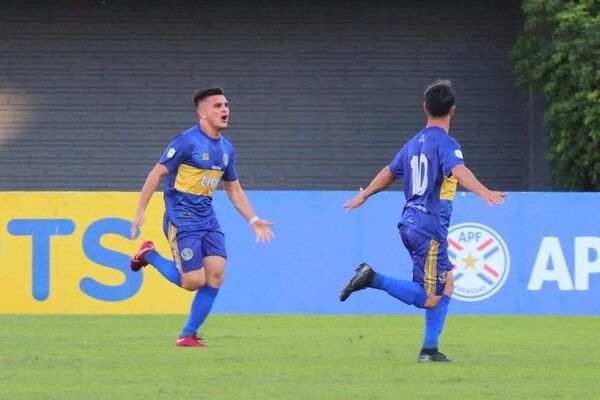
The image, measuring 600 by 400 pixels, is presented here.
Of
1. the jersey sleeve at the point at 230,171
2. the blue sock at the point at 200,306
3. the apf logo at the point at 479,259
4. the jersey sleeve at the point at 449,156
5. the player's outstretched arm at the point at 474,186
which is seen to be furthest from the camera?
the apf logo at the point at 479,259

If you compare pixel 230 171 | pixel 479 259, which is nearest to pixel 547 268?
pixel 479 259

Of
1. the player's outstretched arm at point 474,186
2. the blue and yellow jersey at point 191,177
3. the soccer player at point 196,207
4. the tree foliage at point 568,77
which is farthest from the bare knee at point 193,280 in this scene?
the tree foliage at point 568,77

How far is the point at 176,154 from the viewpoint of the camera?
11.4 m

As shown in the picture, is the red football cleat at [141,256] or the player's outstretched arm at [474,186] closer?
the player's outstretched arm at [474,186]

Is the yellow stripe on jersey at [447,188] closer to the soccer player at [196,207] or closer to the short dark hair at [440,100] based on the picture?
the short dark hair at [440,100]

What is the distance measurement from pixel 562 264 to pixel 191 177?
648cm

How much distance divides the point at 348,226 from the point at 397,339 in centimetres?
423

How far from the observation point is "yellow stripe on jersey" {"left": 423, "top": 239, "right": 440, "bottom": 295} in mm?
10195

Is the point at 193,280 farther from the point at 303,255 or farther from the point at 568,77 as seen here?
the point at 568,77

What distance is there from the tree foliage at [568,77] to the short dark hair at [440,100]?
12860 millimetres

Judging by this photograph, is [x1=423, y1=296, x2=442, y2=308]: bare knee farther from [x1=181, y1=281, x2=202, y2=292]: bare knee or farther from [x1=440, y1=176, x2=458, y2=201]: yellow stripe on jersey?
[x1=181, y1=281, x2=202, y2=292]: bare knee

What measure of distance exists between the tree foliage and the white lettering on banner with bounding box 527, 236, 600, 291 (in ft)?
20.7

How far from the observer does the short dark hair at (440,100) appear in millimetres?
10125

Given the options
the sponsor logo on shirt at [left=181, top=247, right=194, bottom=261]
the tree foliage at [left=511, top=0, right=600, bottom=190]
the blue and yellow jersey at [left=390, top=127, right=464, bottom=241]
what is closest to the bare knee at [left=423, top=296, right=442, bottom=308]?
the blue and yellow jersey at [left=390, top=127, right=464, bottom=241]
